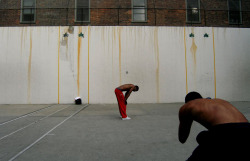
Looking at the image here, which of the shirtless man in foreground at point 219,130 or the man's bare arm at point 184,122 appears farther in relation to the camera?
the man's bare arm at point 184,122

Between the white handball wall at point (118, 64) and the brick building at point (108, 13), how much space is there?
1.76 m

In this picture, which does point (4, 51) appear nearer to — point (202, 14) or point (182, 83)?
point (182, 83)

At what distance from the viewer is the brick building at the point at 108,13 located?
38.0ft

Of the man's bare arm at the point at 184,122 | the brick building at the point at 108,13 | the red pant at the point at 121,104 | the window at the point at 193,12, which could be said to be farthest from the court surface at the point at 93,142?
the window at the point at 193,12

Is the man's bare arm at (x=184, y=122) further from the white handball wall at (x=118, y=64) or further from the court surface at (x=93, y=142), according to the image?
the white handball wall at (x=118, y=64)

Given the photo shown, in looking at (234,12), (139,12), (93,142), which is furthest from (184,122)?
(234,12)

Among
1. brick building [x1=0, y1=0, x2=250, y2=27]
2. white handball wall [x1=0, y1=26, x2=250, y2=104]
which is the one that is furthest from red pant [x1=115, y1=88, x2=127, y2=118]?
brick building [x1=0, y1=0, x2=250, y2=27]

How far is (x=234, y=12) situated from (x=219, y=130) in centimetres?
1428

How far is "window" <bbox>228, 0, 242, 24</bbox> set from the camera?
12.2 metres

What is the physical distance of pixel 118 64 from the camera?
1004cm

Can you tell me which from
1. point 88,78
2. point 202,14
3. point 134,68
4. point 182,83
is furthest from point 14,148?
point 202,14

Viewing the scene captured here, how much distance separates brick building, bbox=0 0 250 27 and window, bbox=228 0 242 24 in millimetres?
184

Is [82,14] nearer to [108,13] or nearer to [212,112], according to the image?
[108,13]

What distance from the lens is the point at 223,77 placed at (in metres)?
10.3
